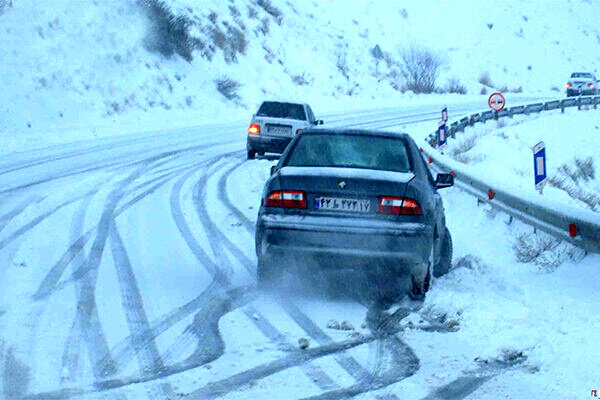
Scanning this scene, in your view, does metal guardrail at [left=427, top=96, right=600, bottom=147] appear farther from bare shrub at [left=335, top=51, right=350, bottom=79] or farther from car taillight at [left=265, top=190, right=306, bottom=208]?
car taillight at [left=265, top=190, right=306, bottom=208]

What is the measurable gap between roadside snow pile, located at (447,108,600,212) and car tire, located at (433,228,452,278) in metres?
8.53

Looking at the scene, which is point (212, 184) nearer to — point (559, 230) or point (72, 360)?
point (559, 230)

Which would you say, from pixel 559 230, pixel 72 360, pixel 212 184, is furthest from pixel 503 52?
pixel 72 360

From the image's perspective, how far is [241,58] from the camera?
148ft

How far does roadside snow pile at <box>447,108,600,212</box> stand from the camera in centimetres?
2148

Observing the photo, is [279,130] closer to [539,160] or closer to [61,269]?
[539,160]

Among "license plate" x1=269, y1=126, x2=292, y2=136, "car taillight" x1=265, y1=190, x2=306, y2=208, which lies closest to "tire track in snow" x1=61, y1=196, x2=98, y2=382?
"car taillight" x1=265, y1=190, x2=306, y2=208

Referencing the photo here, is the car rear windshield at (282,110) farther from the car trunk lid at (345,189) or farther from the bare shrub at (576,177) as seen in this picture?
the car trunk lid at (345,189)

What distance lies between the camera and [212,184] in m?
16.6

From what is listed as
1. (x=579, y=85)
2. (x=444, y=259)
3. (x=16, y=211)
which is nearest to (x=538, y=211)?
(x=444, y=259)

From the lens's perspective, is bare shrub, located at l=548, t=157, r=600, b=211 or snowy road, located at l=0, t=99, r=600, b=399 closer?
snowy road, located at l=0, t=99, r=600, b=399

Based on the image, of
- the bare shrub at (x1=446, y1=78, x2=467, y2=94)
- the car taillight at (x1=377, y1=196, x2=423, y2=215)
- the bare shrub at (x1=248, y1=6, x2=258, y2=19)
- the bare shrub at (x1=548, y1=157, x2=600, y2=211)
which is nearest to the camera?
the car taillight at (x1=377, y1=196, x2=423, y2=215)

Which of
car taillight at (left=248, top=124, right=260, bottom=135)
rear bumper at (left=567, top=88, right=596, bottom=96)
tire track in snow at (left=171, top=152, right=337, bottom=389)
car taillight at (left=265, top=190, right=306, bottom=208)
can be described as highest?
car taillight at (left=265, top=190, right=306, bottom=208)

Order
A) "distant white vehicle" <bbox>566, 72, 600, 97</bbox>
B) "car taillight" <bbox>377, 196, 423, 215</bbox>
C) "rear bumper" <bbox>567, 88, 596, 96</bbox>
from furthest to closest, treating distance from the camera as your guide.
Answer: "distant white vehicle" <bbox>566, 72, 600, 97</bbox> < "rear bumper" <bbox>567, 88, 596, 96</bbox> < "car taillight" <bbox>377, 196, 423, 215</bbox>
